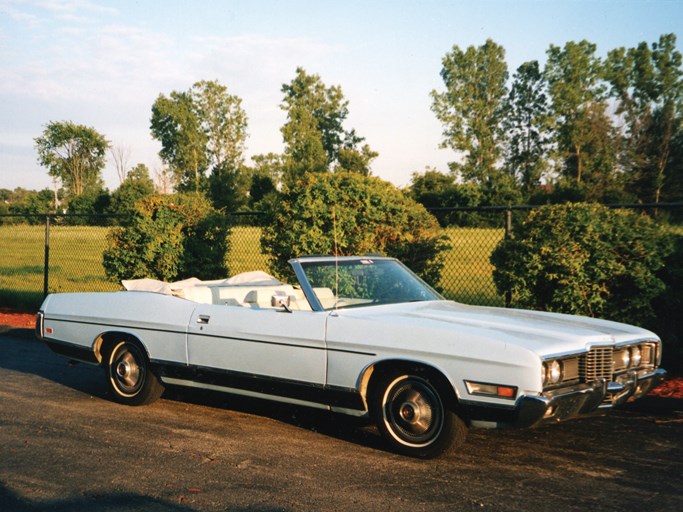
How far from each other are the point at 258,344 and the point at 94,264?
27724 mm

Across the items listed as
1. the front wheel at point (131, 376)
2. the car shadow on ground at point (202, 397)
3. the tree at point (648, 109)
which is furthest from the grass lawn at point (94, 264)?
the tree at point (648, 109)

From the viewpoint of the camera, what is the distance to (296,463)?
5.15 meters

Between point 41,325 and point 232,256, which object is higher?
point 232,256

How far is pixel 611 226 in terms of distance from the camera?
8070 mm

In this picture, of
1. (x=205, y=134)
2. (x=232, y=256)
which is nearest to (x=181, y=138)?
(x=205, y=134)

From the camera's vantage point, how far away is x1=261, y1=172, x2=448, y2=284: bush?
9.99 m

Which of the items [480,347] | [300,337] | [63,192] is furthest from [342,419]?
[63,192]

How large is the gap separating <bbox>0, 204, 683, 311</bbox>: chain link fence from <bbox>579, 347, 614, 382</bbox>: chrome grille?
3538mm

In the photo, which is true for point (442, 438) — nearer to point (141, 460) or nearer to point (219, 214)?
point (141, 460)

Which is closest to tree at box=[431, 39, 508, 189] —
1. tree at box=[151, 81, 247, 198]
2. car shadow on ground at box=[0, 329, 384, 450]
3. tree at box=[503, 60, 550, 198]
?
tree at box=[503, 60, 550, 198]

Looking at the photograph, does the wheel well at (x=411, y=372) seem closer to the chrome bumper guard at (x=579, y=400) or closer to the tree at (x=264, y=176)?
the chrome bumper guard at (x=579, y=400)

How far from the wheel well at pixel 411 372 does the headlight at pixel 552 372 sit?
2.07ft

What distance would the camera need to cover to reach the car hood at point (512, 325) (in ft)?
16.3

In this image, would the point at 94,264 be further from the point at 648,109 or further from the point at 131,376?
the point at 648,109
